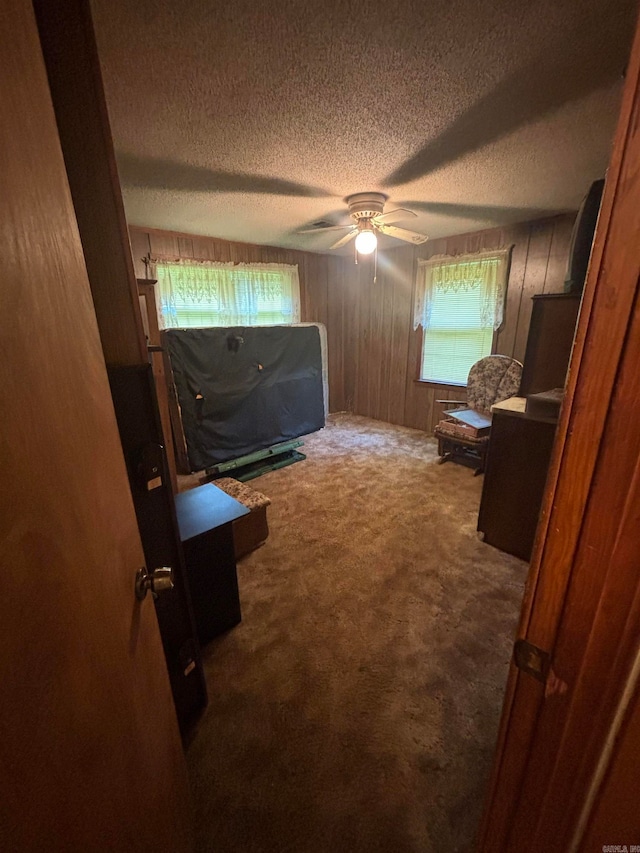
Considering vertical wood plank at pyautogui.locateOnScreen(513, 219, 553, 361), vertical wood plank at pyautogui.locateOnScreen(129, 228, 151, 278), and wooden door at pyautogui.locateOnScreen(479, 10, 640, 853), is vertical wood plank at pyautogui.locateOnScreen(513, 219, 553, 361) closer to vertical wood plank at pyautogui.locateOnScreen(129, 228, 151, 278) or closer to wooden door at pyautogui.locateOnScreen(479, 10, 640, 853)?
wooden door at pyautogui.locateOnScreen(479, 10, 640, 853)

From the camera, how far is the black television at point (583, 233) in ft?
5.63

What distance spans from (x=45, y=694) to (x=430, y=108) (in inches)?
85.8

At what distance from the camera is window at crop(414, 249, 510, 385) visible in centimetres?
361

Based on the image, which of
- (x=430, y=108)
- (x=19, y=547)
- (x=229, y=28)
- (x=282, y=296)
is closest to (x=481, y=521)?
(x=430, y=108)

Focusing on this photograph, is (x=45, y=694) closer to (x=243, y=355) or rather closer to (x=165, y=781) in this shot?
(x=165, y=781)

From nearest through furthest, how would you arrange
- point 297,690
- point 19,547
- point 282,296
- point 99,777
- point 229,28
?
point 19,547 → point 99,777 → point 229,28 → point 297,690 → point 282,296

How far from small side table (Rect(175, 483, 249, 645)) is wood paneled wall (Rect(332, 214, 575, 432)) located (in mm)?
3373

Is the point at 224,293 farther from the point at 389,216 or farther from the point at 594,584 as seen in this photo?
the point at 594,584

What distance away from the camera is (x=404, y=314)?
4438 millimetres

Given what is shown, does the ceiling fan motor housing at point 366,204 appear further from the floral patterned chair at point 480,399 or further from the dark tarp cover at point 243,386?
the floral patterned chair at point 480,399

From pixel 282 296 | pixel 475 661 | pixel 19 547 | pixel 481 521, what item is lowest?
pixel 475 661

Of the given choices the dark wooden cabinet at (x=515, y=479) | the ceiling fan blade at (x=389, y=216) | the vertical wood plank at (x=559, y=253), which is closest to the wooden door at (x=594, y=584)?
the dark wooden cabinet at (x=515, y=479)

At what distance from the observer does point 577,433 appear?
0.45m

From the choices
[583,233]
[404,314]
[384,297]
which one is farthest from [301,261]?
[583,233]
